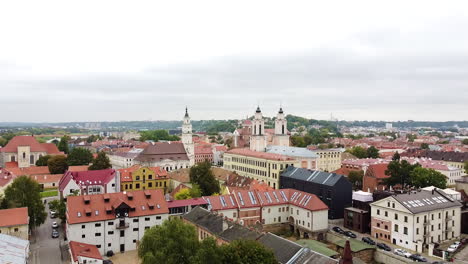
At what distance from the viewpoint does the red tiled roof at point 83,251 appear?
107 ft

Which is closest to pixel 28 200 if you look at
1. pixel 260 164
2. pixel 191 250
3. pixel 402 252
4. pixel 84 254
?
pixel 84 254

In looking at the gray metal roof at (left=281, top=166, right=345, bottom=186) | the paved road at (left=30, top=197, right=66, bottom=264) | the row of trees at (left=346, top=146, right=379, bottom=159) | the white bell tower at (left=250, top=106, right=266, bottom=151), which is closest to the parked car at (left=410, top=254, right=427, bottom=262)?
the gray metal roof at (left=281, top=166, right=345, bottom=186)

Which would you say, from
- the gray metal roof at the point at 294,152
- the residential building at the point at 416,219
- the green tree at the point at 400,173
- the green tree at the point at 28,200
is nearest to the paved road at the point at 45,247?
the green tree at the point at 28,200

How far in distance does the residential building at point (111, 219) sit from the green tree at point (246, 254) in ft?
57.4

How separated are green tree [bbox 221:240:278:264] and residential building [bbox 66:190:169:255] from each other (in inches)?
689

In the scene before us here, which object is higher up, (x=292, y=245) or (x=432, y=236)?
(x=292, y=245)

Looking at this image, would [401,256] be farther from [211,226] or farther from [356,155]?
[356,155]

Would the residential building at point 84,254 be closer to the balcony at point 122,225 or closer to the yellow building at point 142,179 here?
the balcony at point 122,225

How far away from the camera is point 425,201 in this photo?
43.8m

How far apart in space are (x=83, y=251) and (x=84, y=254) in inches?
39.6

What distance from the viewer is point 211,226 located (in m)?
37.2

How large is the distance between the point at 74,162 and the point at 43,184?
11.2m

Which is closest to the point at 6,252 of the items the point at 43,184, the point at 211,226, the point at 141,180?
the point at 211,226

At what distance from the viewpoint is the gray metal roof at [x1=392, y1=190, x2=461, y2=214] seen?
137 feet
